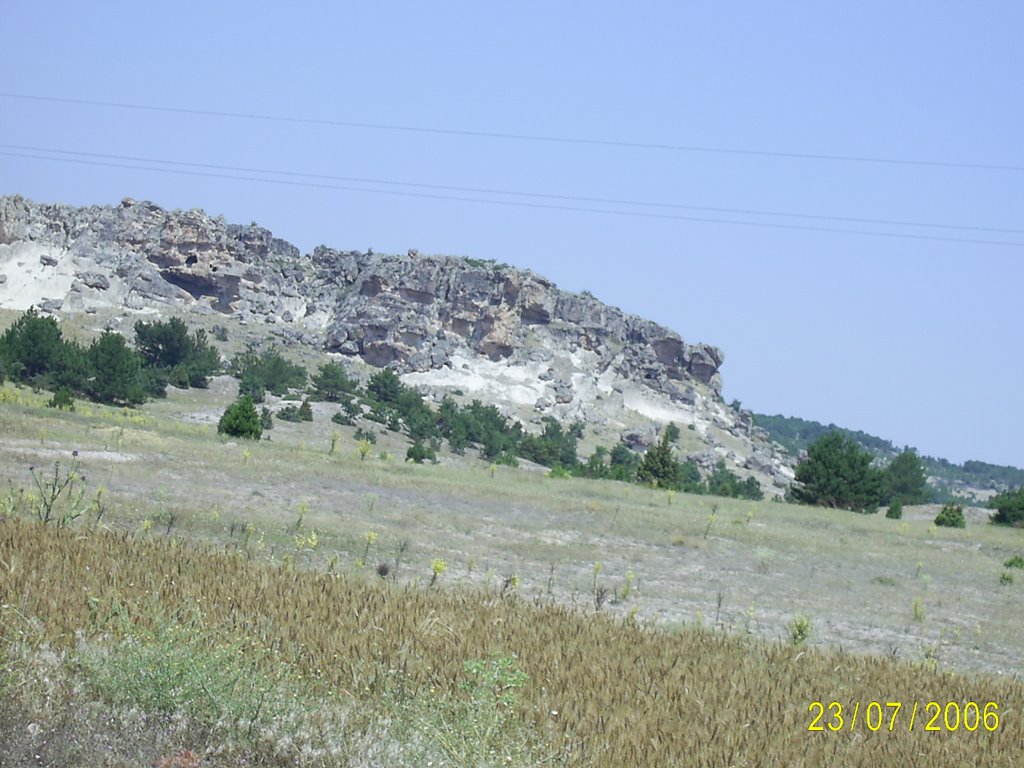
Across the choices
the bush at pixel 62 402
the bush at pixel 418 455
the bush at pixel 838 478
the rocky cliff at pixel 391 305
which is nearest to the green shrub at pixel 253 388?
the bush at pixel 418 455

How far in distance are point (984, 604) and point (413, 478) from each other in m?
15.7

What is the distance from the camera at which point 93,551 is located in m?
8.12

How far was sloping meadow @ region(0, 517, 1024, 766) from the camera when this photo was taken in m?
5.58

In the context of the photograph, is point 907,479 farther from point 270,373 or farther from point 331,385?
point 270,373

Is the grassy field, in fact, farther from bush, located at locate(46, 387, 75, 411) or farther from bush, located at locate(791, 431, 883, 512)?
bush, located at locate(791, 431, 883, 512)

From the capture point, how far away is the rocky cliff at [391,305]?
132 m

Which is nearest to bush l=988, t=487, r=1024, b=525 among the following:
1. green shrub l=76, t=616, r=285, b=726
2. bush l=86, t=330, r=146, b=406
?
bush l=86, t=330, r=146, b=406

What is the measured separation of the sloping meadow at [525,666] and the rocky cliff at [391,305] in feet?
373

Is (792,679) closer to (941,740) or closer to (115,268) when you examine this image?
(941,740)

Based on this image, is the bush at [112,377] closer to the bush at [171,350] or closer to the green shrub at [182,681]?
the bush at [171,350]

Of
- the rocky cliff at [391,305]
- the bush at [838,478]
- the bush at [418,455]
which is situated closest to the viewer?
the bush at [838,478]

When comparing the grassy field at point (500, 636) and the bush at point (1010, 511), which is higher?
the bush at point (1010, 511)

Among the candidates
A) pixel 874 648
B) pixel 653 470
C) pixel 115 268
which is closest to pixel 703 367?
pixel 115 268

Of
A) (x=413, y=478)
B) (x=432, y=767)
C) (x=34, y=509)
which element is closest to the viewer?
(x=432, y=767)
